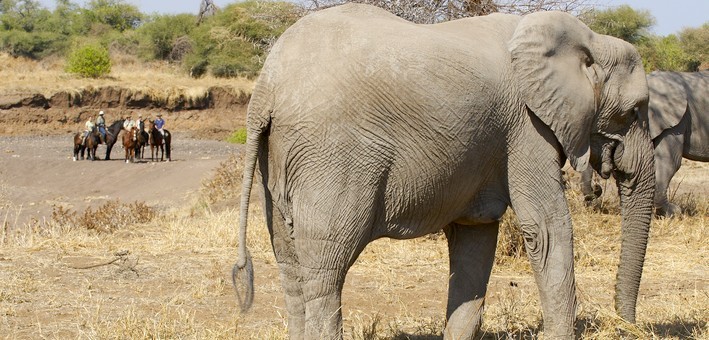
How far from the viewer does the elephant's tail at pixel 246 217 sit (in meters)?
4.40

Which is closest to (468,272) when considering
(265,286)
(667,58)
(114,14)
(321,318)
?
(321,318)

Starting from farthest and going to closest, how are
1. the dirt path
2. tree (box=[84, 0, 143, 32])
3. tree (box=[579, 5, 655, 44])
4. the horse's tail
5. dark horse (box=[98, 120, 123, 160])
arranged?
tree (box=[84, 0, 143, 32]) → tree (box=[579, 5, 655, 44]) → dark horse (box=[98, 120, 123, 160]) → the dirt path → the horse's tail

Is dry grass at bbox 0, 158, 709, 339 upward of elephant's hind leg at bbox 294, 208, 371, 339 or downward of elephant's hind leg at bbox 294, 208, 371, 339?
downward

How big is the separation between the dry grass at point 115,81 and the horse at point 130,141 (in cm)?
1076

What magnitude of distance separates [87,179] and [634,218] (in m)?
21.3

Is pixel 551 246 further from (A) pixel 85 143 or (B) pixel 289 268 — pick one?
(A) pixel 85 143

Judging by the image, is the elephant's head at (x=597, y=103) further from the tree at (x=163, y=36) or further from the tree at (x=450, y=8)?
the tree at (x=163, y=36)

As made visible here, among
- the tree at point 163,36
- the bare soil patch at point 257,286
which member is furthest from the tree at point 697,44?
the bare soil patch at point 257,286

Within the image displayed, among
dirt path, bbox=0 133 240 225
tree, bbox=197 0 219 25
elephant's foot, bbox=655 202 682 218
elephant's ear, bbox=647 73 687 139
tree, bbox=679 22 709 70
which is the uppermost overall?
tree, bbox=197 0 219 25

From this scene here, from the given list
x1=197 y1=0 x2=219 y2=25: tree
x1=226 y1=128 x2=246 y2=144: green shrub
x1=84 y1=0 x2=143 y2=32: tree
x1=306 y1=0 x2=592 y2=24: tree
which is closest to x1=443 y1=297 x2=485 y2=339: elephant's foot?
x1=306 y1=0 x2=592 y2=24: tree

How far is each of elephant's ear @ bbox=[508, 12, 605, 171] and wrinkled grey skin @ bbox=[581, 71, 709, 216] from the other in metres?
6.18

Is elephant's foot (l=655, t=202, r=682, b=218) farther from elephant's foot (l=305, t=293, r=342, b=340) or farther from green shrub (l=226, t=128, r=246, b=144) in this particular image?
green shrub (l=226, t=128, r=246, b=144)

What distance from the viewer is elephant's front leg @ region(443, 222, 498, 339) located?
5.32 meters

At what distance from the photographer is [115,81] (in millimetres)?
41156
